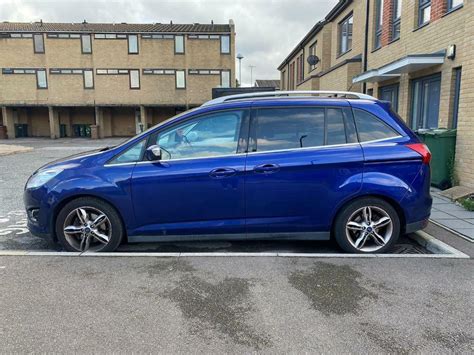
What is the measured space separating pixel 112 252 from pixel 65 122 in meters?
32.0

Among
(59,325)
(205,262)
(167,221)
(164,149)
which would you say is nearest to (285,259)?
(205,262)

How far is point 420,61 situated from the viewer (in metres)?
7.70

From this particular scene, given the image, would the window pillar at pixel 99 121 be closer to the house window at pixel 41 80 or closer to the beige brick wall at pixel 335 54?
the house window at pixel 41 80

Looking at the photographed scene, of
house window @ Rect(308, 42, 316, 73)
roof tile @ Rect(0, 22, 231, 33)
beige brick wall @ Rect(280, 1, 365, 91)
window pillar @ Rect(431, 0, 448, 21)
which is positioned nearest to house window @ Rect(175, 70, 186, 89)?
roof tile @ Rect(0, 22, 231, 33)

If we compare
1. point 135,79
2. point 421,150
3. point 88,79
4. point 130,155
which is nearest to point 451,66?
point 421,150

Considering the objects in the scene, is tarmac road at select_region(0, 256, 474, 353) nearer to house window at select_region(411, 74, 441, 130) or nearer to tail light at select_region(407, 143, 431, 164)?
tail light at select_region(407, 143, 431, 164)

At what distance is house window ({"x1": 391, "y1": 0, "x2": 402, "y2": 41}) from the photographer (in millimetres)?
10398

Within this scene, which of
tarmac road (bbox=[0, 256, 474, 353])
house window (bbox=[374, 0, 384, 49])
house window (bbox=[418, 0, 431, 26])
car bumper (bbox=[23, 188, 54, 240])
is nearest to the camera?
Result: tarmac road (bbox=[0, 256, 474, 353])

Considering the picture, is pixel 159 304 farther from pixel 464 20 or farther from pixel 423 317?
pixel 464 20

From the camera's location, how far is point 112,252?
165 inches

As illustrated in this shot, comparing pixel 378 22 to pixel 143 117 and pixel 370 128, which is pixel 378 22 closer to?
pixel 370 128

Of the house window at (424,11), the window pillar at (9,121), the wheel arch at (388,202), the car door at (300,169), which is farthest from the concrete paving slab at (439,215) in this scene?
the window pillar at (9,121)

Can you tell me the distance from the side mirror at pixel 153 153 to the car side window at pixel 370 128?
2264 millimetres

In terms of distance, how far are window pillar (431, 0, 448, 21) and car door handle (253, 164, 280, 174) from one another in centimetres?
641
